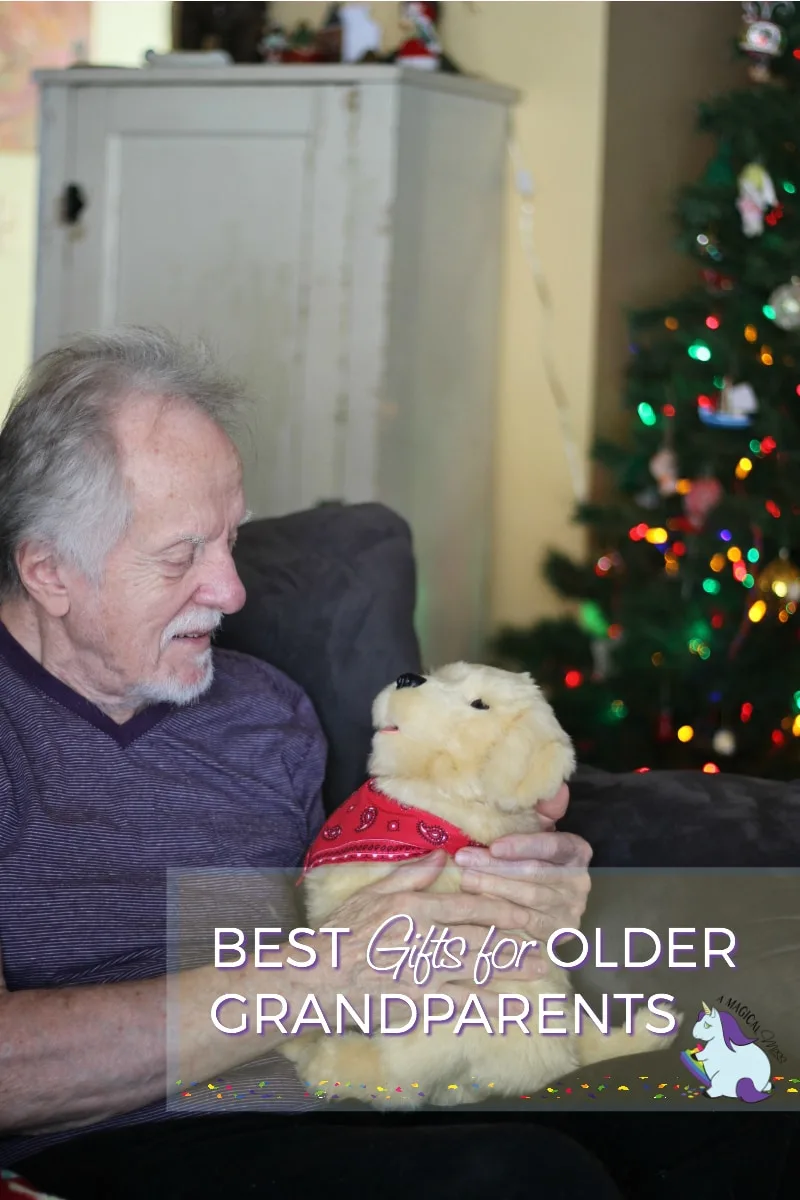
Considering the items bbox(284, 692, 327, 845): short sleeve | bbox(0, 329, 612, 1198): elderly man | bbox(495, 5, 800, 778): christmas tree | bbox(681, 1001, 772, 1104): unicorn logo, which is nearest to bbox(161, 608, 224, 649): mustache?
bbox(0, 329, 612, 1198): elderly man

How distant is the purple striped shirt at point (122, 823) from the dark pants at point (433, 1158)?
48 mm

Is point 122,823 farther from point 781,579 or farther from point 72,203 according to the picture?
point 72,203

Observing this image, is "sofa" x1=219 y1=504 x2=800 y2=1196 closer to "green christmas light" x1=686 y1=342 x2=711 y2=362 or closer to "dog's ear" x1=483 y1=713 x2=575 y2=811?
"dog's ear" x1=483 y1=713 x2=575 y2=811

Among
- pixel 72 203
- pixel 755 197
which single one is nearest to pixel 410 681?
pixel 755 197

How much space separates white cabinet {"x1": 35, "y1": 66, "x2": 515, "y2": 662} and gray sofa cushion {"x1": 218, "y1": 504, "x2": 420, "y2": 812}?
1474mm

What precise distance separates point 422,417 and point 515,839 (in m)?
2.10

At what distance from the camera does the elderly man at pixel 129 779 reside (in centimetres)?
128

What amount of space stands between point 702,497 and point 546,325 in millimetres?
685

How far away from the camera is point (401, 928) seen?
4.42 feet

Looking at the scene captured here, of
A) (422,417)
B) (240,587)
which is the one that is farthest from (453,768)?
(422,417)

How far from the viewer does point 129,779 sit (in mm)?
1470

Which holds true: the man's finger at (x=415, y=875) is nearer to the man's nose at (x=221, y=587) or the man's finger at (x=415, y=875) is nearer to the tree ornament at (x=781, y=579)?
the man's nose at (x=221, y=587)

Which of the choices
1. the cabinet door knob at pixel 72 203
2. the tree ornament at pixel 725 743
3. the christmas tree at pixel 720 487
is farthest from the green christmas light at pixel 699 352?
the cabinet door knob at pixel 72 203

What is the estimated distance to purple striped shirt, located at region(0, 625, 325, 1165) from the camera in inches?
Answer: 53.5
